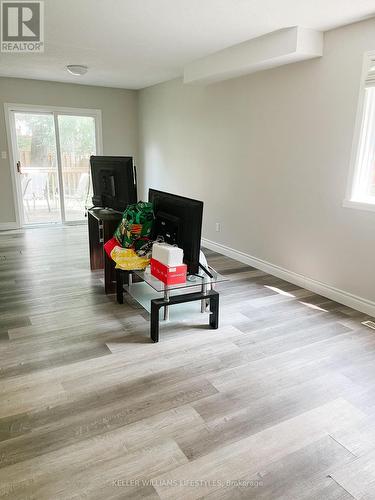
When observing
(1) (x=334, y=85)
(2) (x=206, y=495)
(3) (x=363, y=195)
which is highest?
(1) (x=334, y=85)

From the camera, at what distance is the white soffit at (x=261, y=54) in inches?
128

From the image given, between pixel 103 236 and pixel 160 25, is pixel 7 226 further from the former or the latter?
pixel 160 25

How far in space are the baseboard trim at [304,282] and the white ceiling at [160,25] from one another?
2.34m

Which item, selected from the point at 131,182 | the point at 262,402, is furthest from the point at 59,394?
the point at 131,182

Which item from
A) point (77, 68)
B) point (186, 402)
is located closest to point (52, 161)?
point (77, 68)

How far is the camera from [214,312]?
9.44 ft

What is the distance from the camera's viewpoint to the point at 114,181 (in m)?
3.71

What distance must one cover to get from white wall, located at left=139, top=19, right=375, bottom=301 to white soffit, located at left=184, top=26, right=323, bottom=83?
15 centimetres

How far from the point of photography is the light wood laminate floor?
61.7 inches

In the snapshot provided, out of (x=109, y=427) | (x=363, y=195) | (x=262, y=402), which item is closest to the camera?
(x=109, y=427)

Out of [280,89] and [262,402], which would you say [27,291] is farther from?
[280,89]

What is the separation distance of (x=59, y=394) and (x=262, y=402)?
45.9 inches
